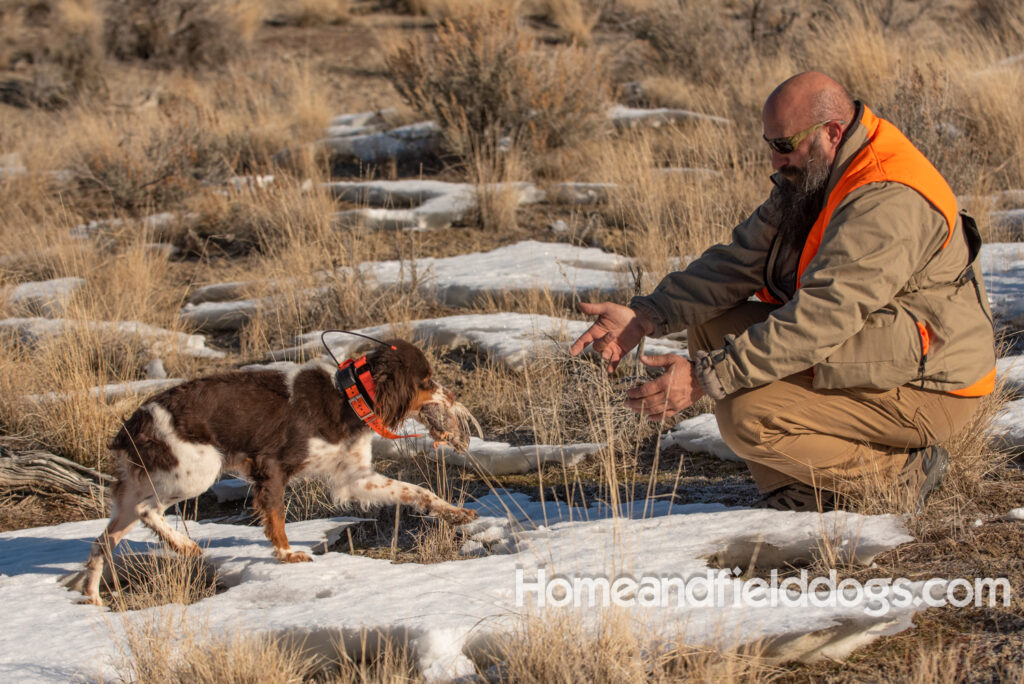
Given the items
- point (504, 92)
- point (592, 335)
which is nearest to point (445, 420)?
point (592, 335)

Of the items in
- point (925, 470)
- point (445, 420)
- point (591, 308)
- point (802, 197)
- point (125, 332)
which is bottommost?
point (125, 332)

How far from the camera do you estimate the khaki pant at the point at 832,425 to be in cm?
342

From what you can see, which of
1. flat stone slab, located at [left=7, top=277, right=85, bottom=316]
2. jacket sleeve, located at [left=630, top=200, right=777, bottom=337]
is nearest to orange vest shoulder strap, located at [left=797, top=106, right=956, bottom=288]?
jacket sleeve, located at [left=630, top=200, right=777, bottom=337]

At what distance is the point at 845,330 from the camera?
313 centimetres

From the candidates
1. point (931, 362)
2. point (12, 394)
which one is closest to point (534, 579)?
point (931, 362)

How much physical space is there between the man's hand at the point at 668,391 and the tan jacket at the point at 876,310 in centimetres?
11

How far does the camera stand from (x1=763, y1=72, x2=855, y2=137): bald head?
337 cm

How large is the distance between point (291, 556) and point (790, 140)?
2.40 metres

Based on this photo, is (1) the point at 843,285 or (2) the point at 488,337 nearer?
(1) the point at 843,285

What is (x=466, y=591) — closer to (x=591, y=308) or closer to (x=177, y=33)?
(x=591, y=308)

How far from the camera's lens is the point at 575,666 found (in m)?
2.46

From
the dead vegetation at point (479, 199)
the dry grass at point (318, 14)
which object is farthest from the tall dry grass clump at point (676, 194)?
the dry grass at point (318, 14)

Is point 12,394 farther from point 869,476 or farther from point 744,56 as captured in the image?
point 744,56

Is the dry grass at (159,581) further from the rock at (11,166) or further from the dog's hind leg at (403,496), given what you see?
the rock at (11,166)
